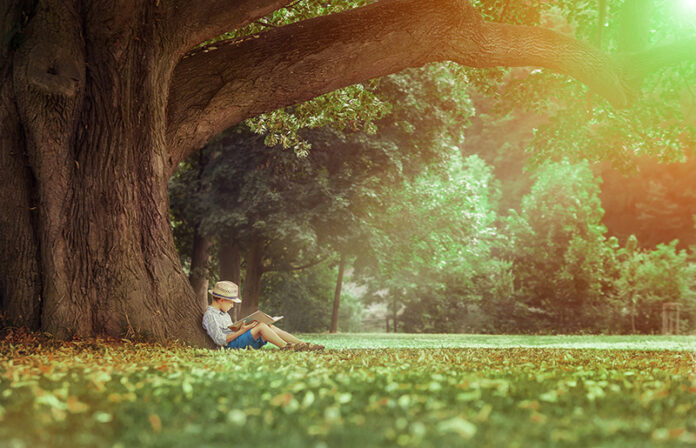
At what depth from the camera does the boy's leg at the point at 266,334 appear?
28.6 ft

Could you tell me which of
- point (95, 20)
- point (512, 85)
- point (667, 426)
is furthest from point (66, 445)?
point (512, 85)

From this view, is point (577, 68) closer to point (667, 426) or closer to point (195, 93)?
point (195, 93)

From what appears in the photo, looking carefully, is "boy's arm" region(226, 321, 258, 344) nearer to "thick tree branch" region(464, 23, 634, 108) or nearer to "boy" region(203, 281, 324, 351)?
"boy" region(203, 281, 324, 351)

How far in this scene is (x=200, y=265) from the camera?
20.7 m

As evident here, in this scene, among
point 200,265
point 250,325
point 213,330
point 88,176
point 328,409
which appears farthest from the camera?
point 200,265

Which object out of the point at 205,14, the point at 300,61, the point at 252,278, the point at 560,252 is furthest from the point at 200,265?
the point at 560,252

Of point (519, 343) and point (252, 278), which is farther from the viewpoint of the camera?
point (252, 278)

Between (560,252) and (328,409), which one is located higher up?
(560,252)

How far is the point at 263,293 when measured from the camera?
29.9 m

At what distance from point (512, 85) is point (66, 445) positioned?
12004 mm

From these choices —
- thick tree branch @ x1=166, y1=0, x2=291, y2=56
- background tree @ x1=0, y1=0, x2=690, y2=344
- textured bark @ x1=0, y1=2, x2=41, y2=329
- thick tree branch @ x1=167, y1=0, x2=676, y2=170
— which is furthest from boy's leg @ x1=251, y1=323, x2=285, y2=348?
thick tree branch @ x1=166, y1=0, x2=291, y2=56

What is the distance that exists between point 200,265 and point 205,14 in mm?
13220

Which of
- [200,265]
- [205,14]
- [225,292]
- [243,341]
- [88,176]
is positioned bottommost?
[243,341]

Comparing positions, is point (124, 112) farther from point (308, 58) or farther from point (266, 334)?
point (266, 334)
